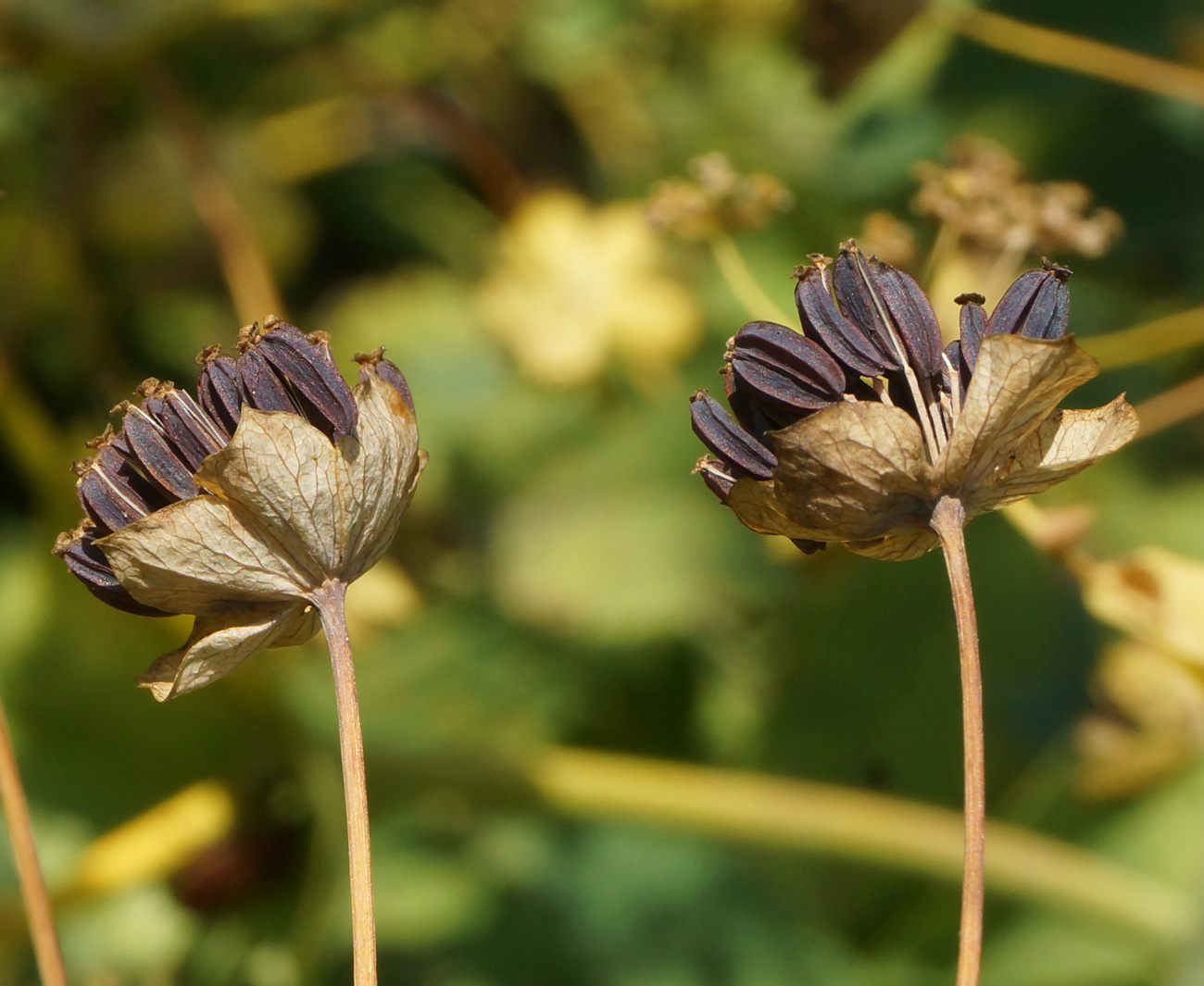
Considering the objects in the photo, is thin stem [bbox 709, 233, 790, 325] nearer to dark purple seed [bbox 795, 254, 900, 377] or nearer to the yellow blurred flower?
dark purple seed [bbox 795, 254, 900, 377]

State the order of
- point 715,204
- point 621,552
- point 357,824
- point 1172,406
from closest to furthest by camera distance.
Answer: point 357,824 → point 715,204 → point 1172,406 → point 621,552

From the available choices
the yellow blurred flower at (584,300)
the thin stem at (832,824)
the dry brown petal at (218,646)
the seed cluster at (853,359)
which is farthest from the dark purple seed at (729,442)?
the yellow blurred flower at (584,300)

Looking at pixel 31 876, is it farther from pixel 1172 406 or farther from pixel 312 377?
pixel 1172 406

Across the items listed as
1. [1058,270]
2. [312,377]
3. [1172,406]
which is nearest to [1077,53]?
[1172,406]

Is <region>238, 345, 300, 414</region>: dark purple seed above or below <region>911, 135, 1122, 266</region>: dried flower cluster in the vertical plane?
below

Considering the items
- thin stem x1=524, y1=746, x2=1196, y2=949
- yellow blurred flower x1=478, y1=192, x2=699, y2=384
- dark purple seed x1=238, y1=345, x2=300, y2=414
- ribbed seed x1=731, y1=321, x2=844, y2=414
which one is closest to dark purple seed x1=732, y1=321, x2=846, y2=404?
ribbed seed x1=731, y1=321, x2=844, y2=414

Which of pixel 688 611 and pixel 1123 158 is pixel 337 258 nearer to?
pixel 688 611

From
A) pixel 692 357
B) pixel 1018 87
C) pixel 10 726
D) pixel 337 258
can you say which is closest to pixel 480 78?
pixel 337 258

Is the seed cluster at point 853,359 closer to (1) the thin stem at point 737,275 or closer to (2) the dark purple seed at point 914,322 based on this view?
(2) the dark purple seed at point 914,322
